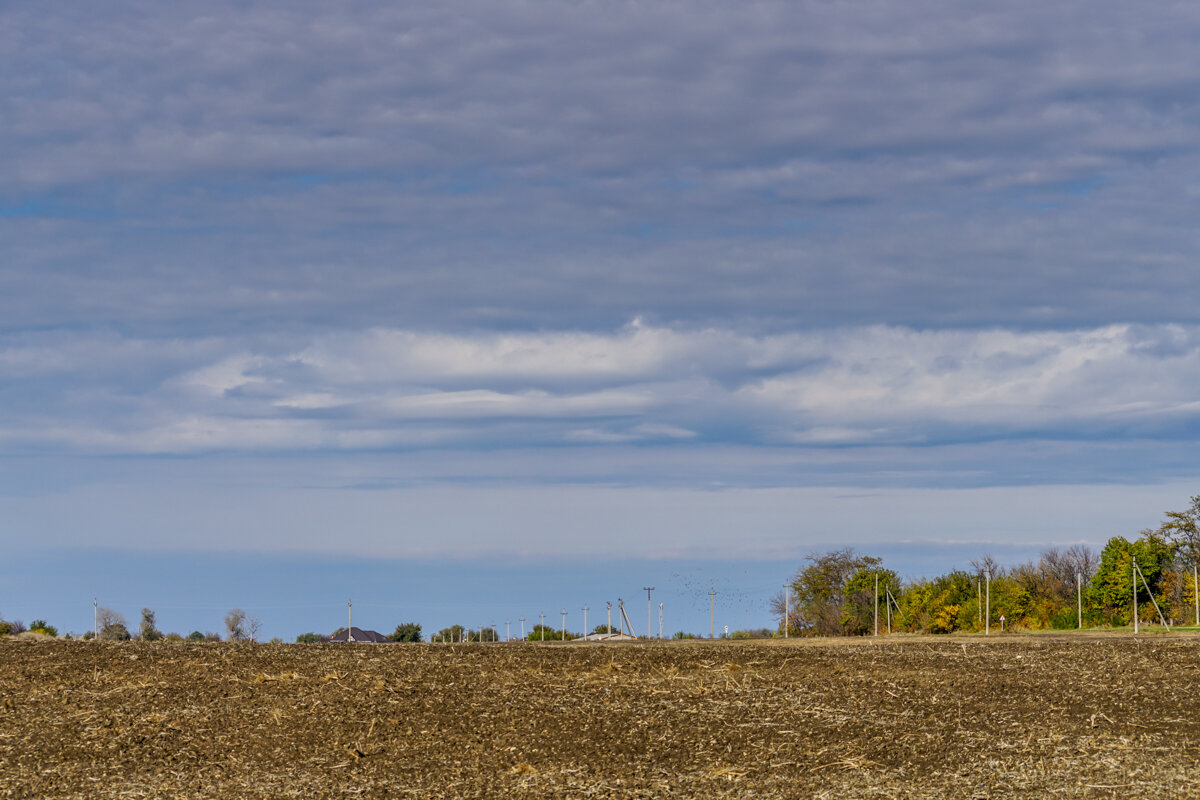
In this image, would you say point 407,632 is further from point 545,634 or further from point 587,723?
point 587,723

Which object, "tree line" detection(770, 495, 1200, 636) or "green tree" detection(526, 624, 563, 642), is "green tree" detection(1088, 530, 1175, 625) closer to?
"tree line" detection(770, 495, 1200, 636)

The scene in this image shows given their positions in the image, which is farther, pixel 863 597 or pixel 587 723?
pixel 863 597

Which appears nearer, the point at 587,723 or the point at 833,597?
the point at 587,723

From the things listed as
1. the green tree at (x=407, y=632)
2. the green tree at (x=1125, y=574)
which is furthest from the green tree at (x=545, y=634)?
the green tree at (x=1125, y=574)

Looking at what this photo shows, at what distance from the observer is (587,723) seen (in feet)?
55.3

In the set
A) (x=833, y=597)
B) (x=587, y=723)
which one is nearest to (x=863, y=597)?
(x=833, y=597)

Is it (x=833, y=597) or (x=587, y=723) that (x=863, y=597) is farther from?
(x=587, y=723)

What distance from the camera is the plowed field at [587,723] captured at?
14.2 m

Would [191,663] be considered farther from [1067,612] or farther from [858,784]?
[1067,612]

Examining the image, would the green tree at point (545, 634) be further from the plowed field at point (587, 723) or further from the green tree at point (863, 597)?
the plowed field at point (587, 723)

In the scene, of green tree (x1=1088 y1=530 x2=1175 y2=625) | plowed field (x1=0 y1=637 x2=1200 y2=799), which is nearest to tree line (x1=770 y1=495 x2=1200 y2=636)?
green tree (x1=1088 y1=530 x2=1175 y2=625)

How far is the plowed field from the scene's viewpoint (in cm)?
1419

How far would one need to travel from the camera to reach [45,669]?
19797mm

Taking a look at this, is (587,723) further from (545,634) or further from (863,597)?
(863,597)
